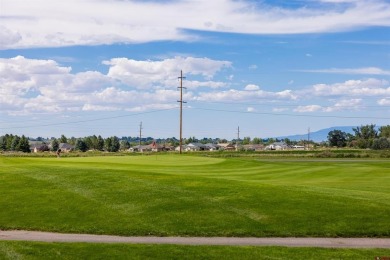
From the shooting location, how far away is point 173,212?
21.0 m

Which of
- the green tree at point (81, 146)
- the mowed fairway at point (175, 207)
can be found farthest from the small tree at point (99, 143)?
the mowed fairway at point (175, 207)

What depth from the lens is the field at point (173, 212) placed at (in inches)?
614

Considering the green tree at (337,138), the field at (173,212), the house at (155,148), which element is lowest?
the field at (173,212)

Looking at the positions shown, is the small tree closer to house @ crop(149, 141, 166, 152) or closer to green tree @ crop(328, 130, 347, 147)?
house @ crop(149, 141, 166, 152)

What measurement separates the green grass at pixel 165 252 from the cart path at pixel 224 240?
39.7 inches

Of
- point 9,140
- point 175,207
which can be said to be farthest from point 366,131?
point 175,207

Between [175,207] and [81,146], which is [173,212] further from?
[81,146]

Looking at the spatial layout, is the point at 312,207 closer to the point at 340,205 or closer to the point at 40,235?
the point at 340,205

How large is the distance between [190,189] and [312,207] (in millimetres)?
6201

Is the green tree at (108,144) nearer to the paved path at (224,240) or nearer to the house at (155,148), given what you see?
the house at (155,148)

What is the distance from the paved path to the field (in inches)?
23.0

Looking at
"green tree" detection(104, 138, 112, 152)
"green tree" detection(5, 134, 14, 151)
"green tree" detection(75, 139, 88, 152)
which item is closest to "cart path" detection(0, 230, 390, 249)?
"green tree" detection(5, 134, 14, 151)

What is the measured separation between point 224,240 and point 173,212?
155 inches

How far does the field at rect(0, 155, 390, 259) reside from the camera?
614 inches
